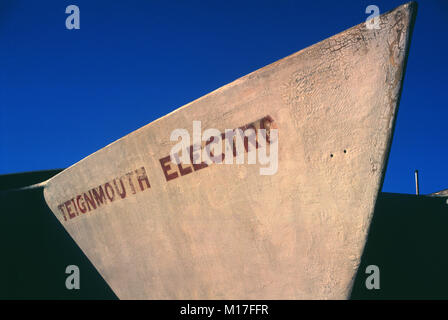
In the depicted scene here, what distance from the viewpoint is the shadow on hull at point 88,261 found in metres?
3.14

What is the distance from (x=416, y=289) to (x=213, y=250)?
7.77ft

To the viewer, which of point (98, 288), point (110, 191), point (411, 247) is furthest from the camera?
point (411, 247)

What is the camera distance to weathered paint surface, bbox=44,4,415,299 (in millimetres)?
1713

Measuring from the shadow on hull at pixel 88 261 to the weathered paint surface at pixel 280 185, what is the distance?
1066 mm

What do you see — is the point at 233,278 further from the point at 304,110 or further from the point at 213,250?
the point at 304,110

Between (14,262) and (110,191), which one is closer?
(110,191)

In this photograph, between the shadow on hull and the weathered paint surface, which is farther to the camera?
the shadow on hull

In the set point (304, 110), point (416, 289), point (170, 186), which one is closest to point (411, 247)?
point (416, 289)

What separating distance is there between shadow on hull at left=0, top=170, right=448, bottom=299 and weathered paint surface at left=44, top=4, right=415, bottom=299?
3.50 feet

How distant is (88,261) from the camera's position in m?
3.15

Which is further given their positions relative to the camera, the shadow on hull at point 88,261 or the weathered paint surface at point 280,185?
the shadow on hull at point 88,261

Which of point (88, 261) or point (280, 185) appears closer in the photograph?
point (280, 185)

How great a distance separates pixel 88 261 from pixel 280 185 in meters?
2.29
